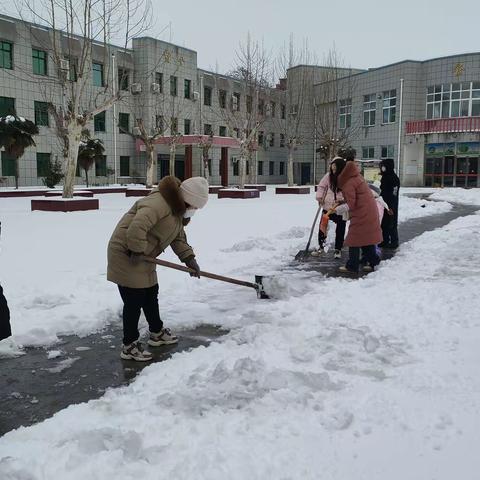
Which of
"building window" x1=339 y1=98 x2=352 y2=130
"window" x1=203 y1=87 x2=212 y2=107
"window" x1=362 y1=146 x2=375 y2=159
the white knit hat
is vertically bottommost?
the white knit hat

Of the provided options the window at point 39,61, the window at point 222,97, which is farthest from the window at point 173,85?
the window at point 39,61

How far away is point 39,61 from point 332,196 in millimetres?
29964

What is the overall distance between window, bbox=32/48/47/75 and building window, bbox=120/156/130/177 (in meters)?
7.82

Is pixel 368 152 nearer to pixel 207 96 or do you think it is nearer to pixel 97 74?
pixel 207 96

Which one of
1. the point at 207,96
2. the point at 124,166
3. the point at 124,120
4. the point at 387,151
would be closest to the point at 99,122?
the point at 124,120

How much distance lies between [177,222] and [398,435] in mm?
2118

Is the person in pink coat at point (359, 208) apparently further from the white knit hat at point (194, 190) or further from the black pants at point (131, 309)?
the black pants at point (131, 309)

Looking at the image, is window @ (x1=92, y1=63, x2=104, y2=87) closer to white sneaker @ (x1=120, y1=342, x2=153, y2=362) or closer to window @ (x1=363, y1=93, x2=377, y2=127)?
window @ (x1=363, y1=93, x2=377, y2=127)

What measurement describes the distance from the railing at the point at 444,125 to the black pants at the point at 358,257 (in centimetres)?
3247

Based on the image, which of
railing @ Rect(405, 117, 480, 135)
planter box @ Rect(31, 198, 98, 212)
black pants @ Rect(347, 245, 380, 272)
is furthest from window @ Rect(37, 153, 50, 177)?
black pants @ Rect(347, 245, 380, 272)

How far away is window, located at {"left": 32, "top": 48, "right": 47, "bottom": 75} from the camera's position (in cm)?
3197

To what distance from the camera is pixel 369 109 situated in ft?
139

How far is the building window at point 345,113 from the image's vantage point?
4366cm

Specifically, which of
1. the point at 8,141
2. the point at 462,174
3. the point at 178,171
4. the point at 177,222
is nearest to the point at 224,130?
the point at 178,171
